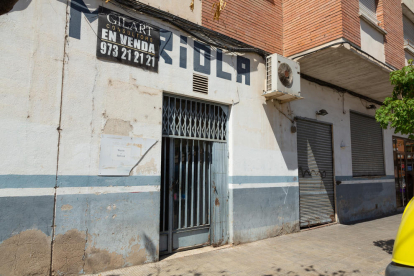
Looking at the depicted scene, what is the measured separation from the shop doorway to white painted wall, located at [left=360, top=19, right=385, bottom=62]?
5.62 m

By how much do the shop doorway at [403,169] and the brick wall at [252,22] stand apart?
843 centimetres

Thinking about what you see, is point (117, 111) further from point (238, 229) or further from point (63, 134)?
point (238, 229)

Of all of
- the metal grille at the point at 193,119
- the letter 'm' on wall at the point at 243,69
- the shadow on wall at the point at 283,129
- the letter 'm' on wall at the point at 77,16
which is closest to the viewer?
the letter 'm' on wall at the point at 77,16

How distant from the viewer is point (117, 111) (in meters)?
4.75

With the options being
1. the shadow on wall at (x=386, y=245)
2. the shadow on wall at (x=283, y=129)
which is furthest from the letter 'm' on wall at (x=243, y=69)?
the shadow on wall at (x=386, y=245)

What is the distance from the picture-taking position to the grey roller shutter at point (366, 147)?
10.1m

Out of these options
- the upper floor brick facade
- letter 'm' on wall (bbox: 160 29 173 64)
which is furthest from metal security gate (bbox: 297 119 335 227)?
letter 'm' on wall (bbox: 160 29 173 64)

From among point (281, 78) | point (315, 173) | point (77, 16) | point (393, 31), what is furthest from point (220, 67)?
point (393, 31)

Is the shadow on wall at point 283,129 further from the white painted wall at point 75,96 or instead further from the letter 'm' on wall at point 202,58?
the letter 'm' on wall at point 202,58

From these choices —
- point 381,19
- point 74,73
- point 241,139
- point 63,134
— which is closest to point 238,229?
point 241,139

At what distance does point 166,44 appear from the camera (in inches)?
214

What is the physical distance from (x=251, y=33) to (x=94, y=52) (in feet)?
13.6

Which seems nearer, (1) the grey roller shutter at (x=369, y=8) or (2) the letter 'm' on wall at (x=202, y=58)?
(2) the letter 'm' on wall at (x=202, y=58)

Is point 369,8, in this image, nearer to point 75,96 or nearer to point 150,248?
point 75,96
